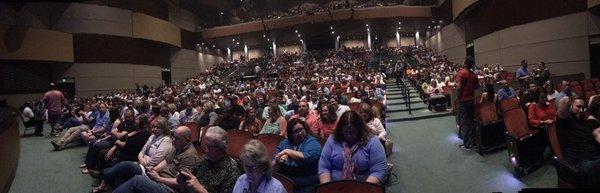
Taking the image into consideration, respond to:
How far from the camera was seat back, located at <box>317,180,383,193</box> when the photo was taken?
8.30 ft

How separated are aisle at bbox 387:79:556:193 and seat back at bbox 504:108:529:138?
0.46 meters

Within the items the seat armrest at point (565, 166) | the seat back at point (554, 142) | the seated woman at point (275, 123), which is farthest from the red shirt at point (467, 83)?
the seated woman at point (275, 123)

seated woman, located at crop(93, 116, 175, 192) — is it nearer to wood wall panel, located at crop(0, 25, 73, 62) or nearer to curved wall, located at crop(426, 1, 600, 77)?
curved wall, located at crop(426, 1, 600, 77)

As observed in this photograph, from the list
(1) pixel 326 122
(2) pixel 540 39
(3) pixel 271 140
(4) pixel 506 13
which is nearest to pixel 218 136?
(3) pixel 271 140

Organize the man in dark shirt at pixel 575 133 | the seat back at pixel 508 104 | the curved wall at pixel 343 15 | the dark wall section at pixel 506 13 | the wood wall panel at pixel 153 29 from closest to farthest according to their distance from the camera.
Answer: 1. the man in dark shirt at pixel 575 133
2. the seat back at pixel 508 104
3. the dark wall section at pixel 506 13
4. the wood wall panel at pixel 153 29
5. the curved wall at pixel 343 15

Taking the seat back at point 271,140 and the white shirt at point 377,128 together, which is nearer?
the seat back at point 271,140

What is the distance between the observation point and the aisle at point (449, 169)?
4410 millimetres

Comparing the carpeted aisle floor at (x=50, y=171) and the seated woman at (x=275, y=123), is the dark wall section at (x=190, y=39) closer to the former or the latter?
the carpeted aisle floor at (x=50, y=171)

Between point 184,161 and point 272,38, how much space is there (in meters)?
30.3

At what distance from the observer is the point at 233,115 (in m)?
6.70

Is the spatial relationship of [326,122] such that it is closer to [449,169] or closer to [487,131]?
[449,169]

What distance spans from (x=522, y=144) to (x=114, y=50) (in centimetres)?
2114

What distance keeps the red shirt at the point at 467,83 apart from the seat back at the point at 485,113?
21cm

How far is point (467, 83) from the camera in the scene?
5.68 metres
